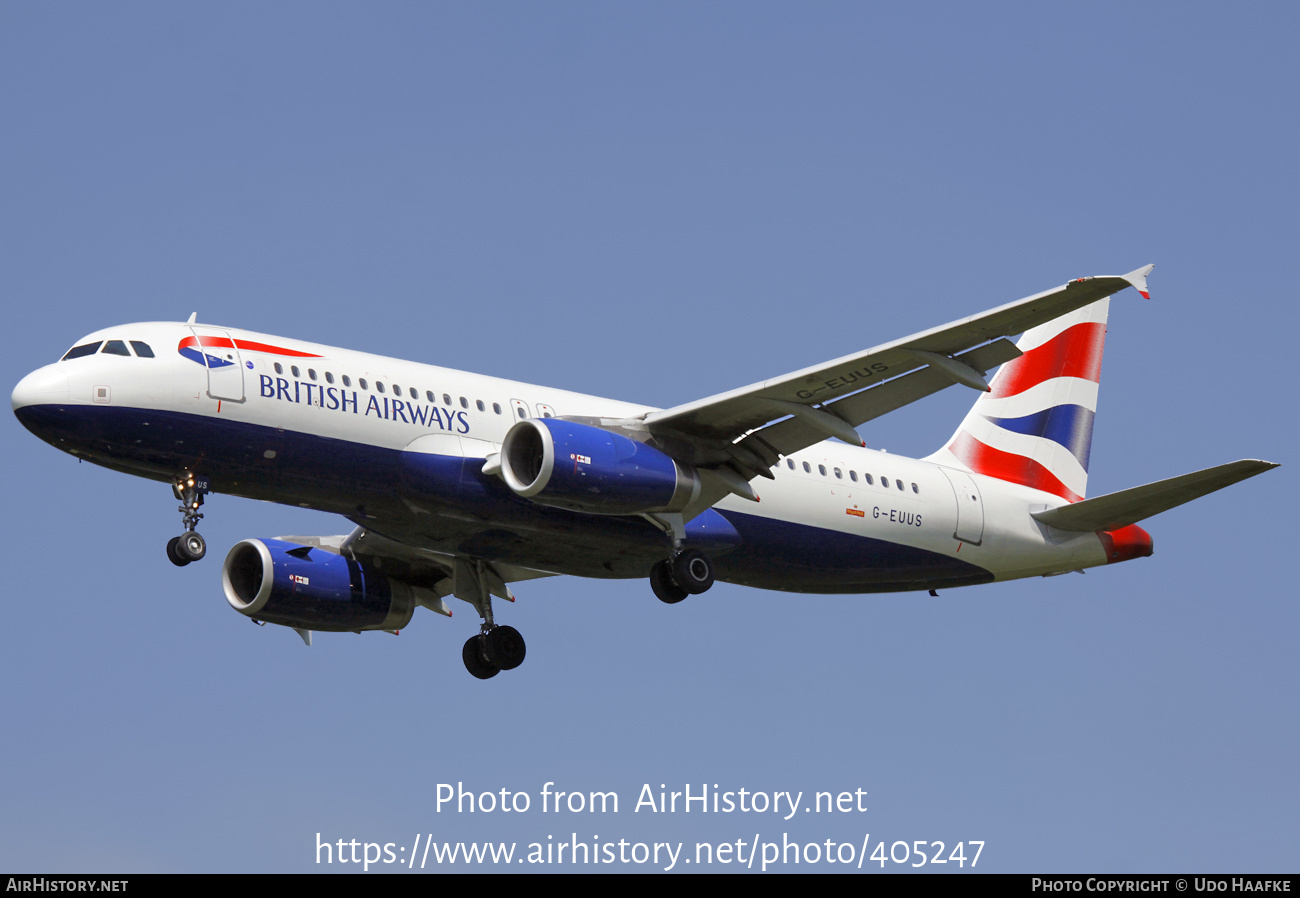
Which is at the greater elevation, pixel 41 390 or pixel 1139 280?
Result: pixel 1139 280

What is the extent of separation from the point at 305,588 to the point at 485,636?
3.73 metres

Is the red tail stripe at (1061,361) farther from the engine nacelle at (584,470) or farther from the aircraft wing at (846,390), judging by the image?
the engine nacelle at (584,470)

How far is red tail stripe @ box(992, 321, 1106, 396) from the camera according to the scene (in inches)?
1582

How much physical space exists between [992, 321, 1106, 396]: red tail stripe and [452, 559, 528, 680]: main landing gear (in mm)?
12206

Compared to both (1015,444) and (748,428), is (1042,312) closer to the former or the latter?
(748,428)

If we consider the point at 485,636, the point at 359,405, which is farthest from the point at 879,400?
the point at 485,636

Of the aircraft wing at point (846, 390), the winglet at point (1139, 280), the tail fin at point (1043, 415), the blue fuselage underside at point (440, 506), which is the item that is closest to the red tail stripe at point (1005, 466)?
the tail fin at point (1043, 415)

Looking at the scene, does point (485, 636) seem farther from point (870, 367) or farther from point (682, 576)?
point (870, 367)

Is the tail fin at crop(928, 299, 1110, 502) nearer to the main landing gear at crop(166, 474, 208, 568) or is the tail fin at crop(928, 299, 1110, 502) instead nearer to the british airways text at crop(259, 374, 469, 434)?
the british airways text at crop(259, 374, 469, 434)

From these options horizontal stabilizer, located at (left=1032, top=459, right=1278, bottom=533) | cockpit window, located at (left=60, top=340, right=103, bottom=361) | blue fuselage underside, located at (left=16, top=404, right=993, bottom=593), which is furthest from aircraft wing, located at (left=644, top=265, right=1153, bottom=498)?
cockpit window, located at (left=60, top=340, right=103, bottom=361)

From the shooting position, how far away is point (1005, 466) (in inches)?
1510

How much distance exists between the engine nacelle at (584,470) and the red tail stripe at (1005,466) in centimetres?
962
